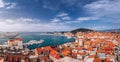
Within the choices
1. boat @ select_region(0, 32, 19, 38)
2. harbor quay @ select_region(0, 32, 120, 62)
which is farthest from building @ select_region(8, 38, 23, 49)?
boat @ select_region(0, 32, 19, 38)

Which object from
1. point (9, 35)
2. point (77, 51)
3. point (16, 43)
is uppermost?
point (9, 35)

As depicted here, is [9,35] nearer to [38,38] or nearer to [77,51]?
[38,38]

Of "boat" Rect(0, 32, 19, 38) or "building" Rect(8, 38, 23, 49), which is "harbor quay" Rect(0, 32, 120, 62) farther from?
"boat" Rect(0, 32, 19, 38)

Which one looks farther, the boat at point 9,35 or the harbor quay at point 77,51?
the boat at point 9,35

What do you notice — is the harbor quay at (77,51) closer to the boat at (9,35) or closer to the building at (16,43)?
the building at (16,43)

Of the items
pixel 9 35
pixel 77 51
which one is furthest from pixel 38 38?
pixel 77 51

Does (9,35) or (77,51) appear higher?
(9,35)

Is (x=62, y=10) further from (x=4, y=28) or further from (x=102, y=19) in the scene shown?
(x=4, y=28)

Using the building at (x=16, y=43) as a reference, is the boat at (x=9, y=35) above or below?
above

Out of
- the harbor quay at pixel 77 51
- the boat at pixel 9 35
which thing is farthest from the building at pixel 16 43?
the boat at pixel 9 35
